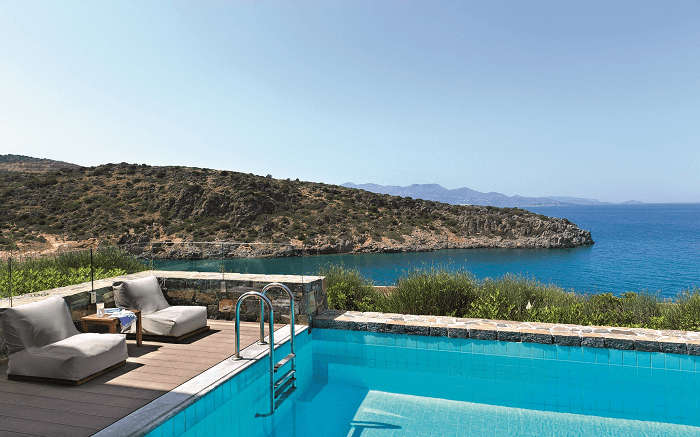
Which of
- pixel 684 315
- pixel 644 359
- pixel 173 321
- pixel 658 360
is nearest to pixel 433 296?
pixel 644 359

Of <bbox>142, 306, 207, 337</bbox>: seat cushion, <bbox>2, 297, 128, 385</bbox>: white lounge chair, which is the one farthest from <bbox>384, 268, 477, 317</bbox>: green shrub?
<bbox>2, 297, 128, 385</bbox>: white lounge chair

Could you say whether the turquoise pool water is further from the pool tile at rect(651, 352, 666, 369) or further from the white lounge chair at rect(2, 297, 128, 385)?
the white lounge chair at rect(2, 297, 128, 385)

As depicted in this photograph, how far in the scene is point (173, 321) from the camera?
4.82 m

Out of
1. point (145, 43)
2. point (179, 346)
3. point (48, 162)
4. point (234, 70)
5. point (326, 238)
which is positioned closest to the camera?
point (179, 346)

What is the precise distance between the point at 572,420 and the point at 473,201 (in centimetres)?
20341

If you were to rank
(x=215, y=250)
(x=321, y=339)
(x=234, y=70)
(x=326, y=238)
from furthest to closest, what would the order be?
1. (x=326, y=238)
2. (x=234, y=70)
3. (x=215, y=250)
4. (x=321, y=339)

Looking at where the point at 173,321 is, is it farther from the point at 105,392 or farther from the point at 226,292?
the point at 105,392

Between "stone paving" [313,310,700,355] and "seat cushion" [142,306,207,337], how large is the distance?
1.54 meters

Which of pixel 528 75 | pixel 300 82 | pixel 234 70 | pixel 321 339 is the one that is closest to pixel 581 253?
pixel 528 75

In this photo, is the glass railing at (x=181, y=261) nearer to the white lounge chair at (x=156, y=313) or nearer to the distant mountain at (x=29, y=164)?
the white lounge chair at (x=156, y=313)

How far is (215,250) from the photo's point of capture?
6176mm

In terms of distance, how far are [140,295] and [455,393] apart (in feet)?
13.0

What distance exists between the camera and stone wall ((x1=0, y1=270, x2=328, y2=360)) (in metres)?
5.50

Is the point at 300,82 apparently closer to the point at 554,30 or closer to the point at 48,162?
the point at 554,30
